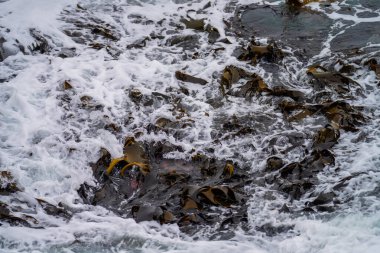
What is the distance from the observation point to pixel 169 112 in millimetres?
5156

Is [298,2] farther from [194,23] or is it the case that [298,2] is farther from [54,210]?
[54,210]

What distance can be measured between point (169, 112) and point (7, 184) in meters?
2.00

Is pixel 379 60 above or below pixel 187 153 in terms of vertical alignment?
above

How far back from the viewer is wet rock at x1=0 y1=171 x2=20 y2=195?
4.02 metres

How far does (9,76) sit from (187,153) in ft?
8.89

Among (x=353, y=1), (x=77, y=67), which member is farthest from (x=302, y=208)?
(x=353, y=1)

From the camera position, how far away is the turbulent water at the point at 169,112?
3.62 meters

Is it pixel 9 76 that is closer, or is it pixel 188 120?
pixel 188 120

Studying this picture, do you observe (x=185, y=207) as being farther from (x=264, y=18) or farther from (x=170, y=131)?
(x=264, y=18)

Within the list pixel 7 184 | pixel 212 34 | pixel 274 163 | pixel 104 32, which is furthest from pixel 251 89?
pixel 7 184

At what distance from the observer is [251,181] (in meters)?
4.19

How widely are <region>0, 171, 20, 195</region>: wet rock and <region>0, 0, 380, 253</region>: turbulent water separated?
0.21 feet

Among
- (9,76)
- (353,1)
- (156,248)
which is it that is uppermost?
(353,1)

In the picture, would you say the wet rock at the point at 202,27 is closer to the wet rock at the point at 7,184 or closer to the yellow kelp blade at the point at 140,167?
the yellow kelp blade at the point at 140,167
